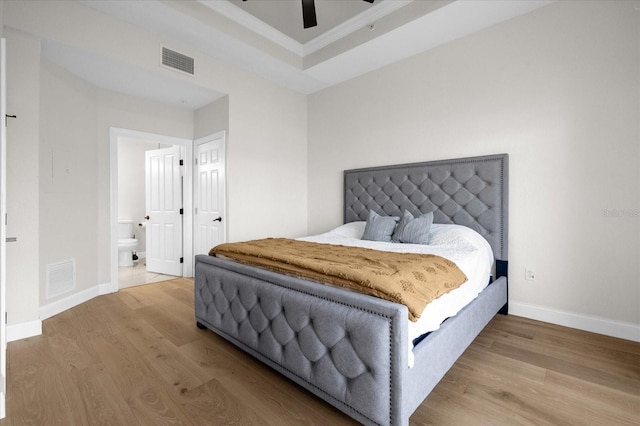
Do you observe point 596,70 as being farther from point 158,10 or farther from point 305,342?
point 158,10

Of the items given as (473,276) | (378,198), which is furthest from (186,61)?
(473,276)

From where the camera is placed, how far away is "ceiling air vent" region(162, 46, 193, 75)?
125 inches

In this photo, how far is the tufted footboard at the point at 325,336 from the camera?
128 cm

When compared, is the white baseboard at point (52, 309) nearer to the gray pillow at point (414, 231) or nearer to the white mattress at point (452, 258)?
the white mattress at point (452, 258)

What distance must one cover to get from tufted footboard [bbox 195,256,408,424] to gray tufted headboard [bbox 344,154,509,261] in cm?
212

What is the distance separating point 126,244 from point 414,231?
4705mm

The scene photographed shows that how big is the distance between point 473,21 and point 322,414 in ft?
11.6

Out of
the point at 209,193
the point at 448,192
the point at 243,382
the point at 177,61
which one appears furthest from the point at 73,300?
the point at 448,192

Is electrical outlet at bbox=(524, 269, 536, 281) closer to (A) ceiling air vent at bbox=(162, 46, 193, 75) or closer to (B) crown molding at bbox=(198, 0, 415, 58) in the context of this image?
(B) crown molding at bbox=(198, 0, 415, 58)

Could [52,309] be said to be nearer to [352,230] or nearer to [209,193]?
[209,193]

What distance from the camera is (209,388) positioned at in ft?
5.76

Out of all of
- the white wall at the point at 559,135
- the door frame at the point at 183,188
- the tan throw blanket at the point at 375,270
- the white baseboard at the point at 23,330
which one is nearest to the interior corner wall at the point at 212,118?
the door frame at the point at 183,188

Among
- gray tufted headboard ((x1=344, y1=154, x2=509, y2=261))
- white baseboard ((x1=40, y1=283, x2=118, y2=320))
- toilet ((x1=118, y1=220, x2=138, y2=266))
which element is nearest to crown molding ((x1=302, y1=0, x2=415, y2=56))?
gray tufted headboard ((x1=344, y1=154, x2=509, y2=261))

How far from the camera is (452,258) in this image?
2.20 m
